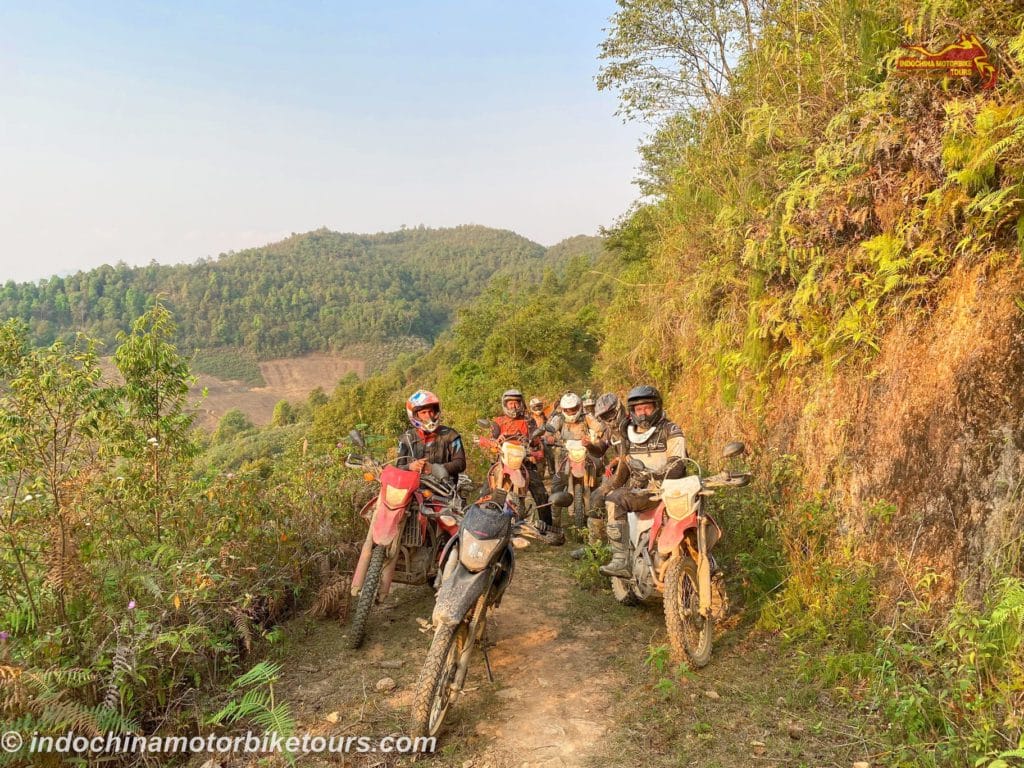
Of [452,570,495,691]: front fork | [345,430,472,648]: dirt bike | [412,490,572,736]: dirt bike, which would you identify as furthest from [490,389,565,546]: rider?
[452,570,495,691]: front fork

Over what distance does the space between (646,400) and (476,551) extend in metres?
2.44

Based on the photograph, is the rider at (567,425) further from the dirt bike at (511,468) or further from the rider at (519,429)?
the dirt bike at (511,468)

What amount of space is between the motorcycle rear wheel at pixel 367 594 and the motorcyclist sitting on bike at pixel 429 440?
1340 millimetres

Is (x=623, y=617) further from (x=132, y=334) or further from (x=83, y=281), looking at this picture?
(x=83, y=281)

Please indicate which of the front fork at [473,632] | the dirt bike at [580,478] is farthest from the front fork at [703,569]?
the dirt bike at [580,478]

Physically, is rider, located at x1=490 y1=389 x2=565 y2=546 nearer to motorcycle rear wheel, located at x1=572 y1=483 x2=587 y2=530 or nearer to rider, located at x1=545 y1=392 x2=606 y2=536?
rider, located at x1=545 y1=392 x2=606 y2=536

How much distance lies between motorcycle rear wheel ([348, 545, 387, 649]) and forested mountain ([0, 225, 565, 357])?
380ft

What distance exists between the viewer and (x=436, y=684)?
350 cm

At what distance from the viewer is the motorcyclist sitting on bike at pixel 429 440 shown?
6.13 metres

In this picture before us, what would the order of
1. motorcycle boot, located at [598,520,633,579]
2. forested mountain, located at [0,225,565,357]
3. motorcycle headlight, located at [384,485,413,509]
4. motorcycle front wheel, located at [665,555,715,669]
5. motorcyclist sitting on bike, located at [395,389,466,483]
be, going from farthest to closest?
1. forested mountain, located at [0,225,565,357]
2. motorcyclist sitting on bike, located at [395,389,466,483]
3. motorcycle boot, located at [598,520,633,579]
4. motorcycle headlight, located at [384,485,413,509]
5. motorcycle front wheel, located at [665,555,715,669]

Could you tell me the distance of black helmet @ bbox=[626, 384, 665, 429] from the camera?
18.1 ft

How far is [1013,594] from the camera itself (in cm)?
321

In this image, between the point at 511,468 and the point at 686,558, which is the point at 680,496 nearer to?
the point at 686,558

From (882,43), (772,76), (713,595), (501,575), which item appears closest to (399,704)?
(501,575)
